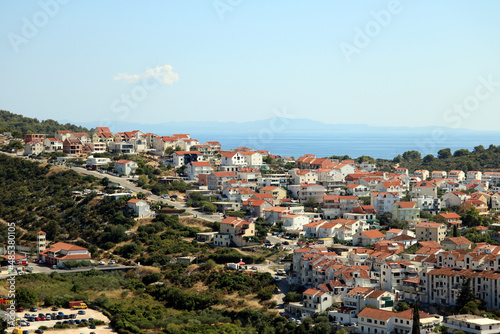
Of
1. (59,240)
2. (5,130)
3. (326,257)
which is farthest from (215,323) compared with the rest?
(5,130)

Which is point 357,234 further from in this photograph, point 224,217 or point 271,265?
point 224,217

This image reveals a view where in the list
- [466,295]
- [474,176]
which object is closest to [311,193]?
[474,176]

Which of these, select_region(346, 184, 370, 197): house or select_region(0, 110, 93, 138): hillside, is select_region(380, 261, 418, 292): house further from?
select_region(0, 110, 93, 138): hillside

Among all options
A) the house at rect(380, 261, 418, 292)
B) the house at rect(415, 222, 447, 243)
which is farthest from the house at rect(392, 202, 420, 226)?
the house at rect(380, 261, 418, 292)

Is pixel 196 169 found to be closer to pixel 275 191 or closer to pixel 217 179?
A: pixel 217 179

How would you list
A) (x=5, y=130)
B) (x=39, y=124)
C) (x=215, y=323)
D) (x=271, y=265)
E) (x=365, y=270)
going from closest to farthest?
(x=215, y=323), (x=365, y=270), (x=271, y=265), (x=5, y=130), (x=39, y=124)

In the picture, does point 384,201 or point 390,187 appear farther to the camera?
point 390,187
